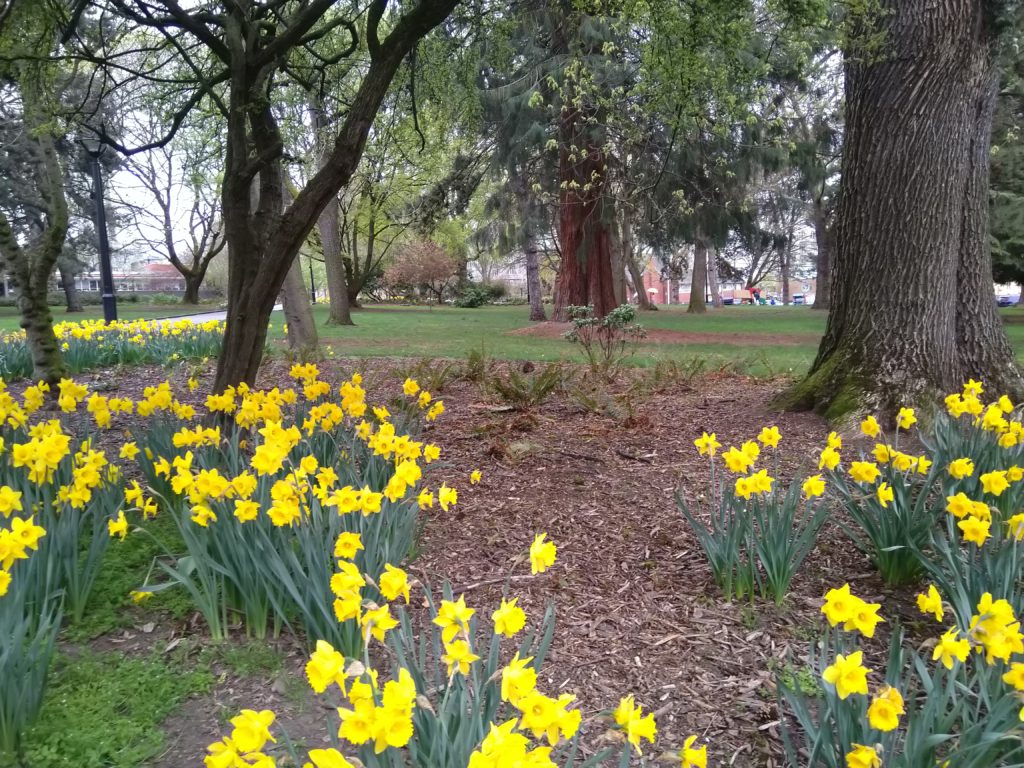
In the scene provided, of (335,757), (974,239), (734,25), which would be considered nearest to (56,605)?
(335,757)

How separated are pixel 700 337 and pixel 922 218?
10.4 meters

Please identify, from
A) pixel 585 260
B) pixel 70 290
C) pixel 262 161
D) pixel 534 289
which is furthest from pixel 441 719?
pixel 70 290

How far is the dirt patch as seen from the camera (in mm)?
13039

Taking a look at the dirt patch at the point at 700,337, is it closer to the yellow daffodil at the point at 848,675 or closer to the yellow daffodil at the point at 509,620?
the yellow daffodil at the point at 848,675

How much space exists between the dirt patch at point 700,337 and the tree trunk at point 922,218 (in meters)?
8.06

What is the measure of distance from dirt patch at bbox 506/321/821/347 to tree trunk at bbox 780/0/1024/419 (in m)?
8.06

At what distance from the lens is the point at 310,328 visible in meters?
9.52

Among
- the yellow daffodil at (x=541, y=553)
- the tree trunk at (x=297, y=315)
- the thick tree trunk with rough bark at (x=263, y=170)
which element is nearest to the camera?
the yellow daffodil at (x=541, y=553)

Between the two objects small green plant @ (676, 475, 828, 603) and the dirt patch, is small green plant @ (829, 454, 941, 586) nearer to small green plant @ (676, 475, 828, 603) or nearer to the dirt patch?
small green plant @ (676, 475, 828, 603)

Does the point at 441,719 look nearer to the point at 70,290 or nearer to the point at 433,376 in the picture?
the point at 433,376

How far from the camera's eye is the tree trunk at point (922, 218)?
12.7 ft

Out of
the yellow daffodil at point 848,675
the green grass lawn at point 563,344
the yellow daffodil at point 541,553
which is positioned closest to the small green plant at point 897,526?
the yellow daffodil at point 848,675

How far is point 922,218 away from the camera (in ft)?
12.8

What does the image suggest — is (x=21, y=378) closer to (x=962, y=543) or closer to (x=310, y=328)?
(x=310, y=328)
